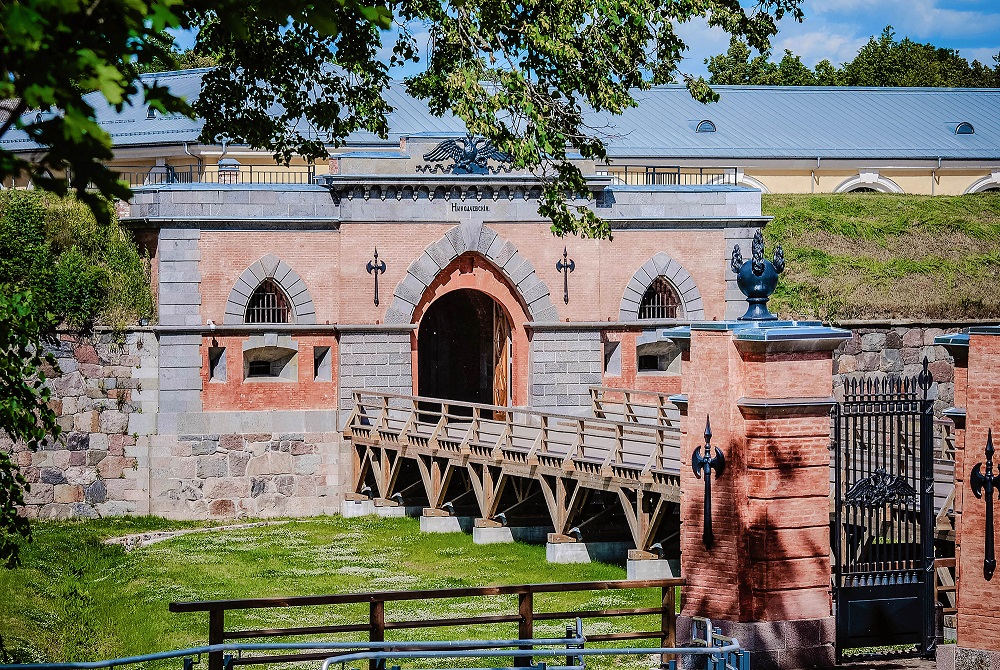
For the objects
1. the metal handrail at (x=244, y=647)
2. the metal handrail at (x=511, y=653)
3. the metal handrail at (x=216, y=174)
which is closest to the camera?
the metal handrail at (x=244, y=647)

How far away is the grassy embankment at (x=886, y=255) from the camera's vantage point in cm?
2877

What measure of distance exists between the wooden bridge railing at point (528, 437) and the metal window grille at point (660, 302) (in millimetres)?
2916

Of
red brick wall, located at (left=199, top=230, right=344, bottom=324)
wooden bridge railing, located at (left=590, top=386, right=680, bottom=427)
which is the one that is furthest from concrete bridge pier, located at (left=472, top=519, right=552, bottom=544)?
red brick wall, located at (left=199, top=230, right=344, bottom=324)

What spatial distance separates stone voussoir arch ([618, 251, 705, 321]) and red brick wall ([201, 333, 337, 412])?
18.1ft

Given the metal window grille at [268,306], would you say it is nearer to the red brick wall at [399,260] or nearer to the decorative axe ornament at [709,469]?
the red brick wall at [399,260]

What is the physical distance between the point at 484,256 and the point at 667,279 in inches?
139

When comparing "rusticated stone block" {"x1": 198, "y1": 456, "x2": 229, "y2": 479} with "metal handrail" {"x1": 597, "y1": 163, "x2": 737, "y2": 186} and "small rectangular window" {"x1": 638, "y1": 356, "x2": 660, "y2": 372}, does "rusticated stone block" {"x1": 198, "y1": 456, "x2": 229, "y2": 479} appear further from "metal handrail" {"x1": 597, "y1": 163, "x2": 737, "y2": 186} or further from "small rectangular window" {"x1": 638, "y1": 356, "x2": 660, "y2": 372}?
"metal handrail" {"x1": 597, "y1": 163, "x2": 737, "y2": 186}

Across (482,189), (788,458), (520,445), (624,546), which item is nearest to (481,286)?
(482,189)

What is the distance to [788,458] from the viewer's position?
11023 millimetres

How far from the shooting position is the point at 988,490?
1143 centimetres

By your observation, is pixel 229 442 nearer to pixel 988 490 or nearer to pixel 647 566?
pixel 647 566

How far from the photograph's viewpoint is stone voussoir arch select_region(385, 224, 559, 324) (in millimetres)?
24922

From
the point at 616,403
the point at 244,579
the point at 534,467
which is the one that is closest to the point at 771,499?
the point at 534,467

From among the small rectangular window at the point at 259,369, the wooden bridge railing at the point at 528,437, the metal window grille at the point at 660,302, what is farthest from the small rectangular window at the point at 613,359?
the small rectangular window at the point at 259,369
